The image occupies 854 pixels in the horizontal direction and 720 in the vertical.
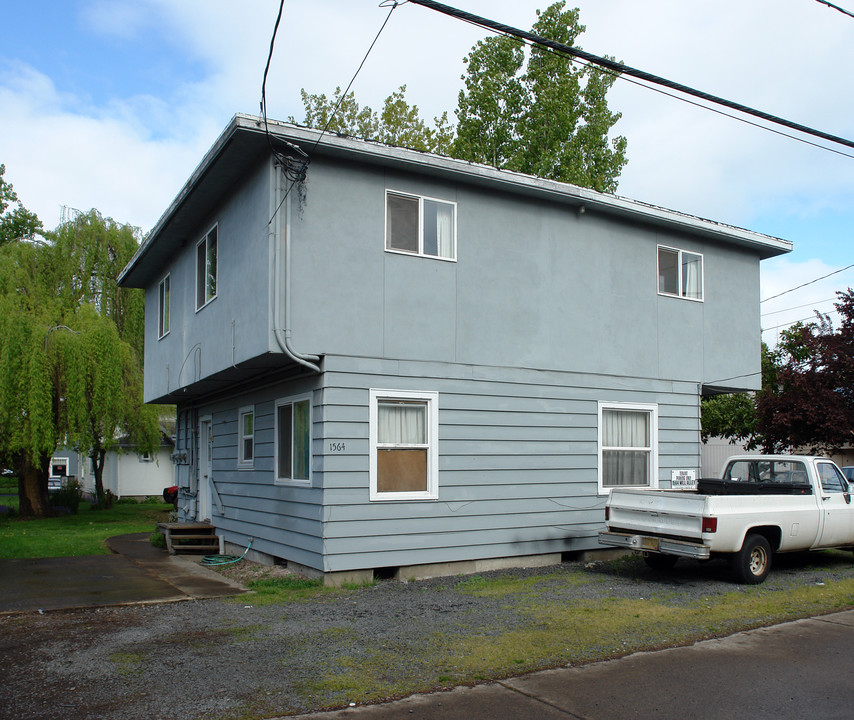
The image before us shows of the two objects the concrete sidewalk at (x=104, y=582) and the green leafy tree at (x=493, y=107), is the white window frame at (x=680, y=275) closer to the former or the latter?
the concrete sidewalk at (x=104, y=582)

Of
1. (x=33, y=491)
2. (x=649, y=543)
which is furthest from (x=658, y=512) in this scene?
(x=33, y=491)

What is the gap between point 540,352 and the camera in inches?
476

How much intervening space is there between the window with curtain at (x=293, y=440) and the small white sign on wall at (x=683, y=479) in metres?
6.19

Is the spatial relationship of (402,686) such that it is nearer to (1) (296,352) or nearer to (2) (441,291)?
(1) (296,352)

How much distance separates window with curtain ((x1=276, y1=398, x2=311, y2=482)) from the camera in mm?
10820

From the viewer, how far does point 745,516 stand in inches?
395

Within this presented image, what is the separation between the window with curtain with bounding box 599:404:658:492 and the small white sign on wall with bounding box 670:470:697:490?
0.30 meters

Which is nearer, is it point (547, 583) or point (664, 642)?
point (664, 642)

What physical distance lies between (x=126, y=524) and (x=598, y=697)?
18690mm

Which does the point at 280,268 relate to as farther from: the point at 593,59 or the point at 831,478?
the point at 831,478

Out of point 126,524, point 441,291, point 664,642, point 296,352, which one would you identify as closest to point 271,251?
point 296,352

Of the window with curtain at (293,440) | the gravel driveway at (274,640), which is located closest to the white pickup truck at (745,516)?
the gravel driveway at (274,640)

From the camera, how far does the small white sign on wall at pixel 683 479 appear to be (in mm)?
13070

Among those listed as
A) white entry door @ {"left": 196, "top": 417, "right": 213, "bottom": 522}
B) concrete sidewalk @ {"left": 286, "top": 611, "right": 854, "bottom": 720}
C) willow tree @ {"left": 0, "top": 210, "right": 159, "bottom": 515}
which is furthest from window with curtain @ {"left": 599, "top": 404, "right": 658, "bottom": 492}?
willow tree @ {"left": 0, "top": 210, "right": 159, "bottom": 515}
